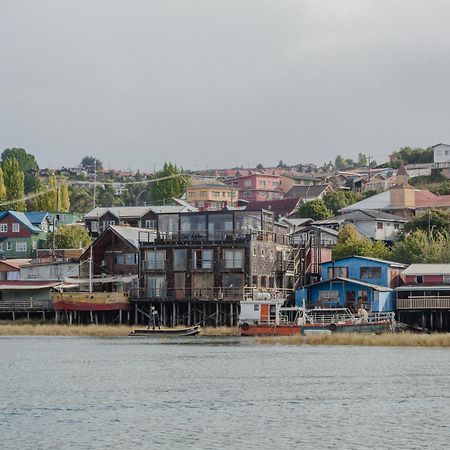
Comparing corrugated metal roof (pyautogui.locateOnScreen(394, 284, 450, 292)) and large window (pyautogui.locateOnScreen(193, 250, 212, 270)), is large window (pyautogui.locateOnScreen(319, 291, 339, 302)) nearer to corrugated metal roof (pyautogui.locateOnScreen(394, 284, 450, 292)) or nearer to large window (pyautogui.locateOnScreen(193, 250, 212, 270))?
corrugated metal roof (pyautogui.locateOnScreen(394, 284, 450, 292))

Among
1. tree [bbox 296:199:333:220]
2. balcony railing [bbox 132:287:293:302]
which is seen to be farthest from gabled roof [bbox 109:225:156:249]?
tree [bbox 296:199:333:220]

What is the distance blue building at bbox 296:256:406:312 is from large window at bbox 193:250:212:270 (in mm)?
8247

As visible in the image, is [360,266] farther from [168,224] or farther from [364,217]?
[364,217]

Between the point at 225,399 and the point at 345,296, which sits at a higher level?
the point at 345,296

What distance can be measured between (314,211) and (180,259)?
2648 inches

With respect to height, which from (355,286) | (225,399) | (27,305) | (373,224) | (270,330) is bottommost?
(225,399)

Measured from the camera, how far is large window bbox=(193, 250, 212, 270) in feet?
323

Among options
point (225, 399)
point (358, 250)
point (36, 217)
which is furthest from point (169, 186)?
point (225, 399)

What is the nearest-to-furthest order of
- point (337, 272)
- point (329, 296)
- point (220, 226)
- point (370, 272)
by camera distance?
point (329, 296) → point (220, 226) → point (370, 272) → point (337, 272)

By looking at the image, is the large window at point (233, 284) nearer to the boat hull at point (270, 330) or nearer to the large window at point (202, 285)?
the large window at point (202, 285)

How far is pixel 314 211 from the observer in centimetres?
16488

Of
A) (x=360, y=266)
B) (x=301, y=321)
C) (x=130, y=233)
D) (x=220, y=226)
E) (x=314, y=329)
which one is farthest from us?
(x=130, y=233)

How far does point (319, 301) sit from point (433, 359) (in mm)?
29959

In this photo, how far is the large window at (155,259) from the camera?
10062 centimetres
